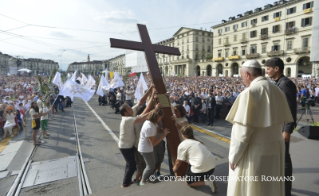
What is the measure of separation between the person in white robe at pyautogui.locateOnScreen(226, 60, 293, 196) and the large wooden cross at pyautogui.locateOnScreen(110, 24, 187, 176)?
1.72 meters

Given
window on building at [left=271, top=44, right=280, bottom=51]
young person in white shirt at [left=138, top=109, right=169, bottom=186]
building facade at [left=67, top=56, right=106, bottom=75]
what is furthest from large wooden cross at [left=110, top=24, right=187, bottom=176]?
building facade at [left=67, top=56, right=106, bottom=75]

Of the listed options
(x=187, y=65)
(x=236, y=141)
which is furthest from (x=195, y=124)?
(x=187, y=65)

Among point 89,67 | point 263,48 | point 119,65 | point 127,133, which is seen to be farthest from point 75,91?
point 89,67

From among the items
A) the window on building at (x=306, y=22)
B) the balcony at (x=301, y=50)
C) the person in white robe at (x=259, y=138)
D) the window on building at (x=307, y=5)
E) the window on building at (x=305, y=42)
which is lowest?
the person in white robe at (x=259, y=138)

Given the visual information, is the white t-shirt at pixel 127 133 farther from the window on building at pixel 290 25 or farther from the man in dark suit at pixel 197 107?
the window on building at pixel 290 25

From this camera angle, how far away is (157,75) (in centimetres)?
411

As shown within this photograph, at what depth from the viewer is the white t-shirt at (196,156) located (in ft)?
9.73

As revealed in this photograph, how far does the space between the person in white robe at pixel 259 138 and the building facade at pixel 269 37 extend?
3800 cm

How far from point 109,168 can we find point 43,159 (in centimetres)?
246

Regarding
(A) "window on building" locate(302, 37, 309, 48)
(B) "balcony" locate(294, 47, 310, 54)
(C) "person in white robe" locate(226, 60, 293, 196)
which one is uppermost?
(A) "window on building" locate(302, 37, 309, 48)

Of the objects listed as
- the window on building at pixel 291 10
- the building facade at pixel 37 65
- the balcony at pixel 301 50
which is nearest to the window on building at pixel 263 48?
the balcony at pixel 301 50

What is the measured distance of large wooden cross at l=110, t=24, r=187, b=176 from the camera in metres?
3.72

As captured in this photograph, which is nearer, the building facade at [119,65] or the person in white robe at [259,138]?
the person in white robe at [259,138]

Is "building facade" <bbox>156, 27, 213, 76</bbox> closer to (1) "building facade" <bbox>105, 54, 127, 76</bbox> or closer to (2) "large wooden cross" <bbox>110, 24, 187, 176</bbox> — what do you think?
(1) "building facade" <bbox>105, 54, 127, 76</bbox>
